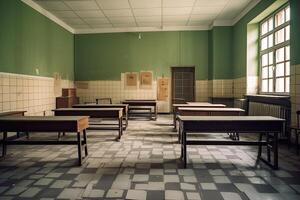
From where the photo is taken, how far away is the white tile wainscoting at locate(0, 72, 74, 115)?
502cm

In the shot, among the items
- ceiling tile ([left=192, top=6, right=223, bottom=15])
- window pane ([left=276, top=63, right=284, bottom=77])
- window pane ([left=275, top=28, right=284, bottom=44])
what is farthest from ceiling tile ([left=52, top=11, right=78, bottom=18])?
window pane ([left=276, top=63, right=284, bottom=77])

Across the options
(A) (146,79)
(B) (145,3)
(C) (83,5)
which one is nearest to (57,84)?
(C) (83,5)

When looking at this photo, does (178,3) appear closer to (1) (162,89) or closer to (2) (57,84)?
(1) (162,89)

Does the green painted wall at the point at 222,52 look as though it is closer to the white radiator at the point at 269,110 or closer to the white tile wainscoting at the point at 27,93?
the white radiator at the point at 269,110

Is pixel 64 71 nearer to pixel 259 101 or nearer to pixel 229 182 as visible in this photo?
pixel 259 101

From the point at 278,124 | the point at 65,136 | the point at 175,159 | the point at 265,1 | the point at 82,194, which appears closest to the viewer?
the point at 82,194

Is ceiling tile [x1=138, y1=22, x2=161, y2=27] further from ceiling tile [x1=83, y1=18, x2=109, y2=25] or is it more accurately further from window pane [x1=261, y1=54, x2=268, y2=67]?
window pane [x1=261, y1=54, x2=268, y2=67]

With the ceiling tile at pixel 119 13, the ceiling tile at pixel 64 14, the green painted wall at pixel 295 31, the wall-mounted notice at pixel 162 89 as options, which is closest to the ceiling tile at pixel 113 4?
the ceiling tile at pixel 119 13

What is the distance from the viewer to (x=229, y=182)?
8.77ft

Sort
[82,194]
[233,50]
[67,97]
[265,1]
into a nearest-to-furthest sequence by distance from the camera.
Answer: [82,194]
[265,1]
[67,97]
[233,50]

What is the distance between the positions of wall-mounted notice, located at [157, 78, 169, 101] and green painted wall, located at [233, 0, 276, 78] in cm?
258

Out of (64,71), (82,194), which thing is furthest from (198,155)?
(64,71)

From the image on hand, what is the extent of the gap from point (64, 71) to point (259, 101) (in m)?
6.48

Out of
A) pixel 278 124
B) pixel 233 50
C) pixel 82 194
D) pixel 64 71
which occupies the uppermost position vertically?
pixel 233 50
